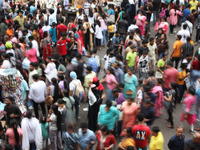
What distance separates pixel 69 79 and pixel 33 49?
73.1 inches

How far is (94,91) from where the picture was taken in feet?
23.4

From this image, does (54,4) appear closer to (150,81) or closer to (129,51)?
(129,51)

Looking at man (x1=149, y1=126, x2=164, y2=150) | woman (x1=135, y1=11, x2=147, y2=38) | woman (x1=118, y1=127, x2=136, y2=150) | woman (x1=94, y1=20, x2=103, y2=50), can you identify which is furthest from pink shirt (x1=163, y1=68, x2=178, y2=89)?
woman (x1=94, y1=20, x2=103, y2=50)

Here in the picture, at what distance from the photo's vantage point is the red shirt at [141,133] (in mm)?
5844

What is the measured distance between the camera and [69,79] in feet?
27.2

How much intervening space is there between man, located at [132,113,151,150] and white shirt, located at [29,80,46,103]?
2731mm

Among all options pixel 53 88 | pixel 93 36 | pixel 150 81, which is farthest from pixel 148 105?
pixel 93 36

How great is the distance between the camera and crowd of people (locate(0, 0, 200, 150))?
5930mm

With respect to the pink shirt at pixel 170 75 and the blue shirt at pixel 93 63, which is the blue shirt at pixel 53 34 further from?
the pink shirt at pixel 170 75

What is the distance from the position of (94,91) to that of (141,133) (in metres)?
1.79

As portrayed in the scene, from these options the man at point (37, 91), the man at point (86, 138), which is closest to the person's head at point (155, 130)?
the man at point (86, 138)

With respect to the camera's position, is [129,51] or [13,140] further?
[129,51]

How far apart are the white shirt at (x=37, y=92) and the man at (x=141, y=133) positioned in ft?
8.96

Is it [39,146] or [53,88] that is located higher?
[53,88]
